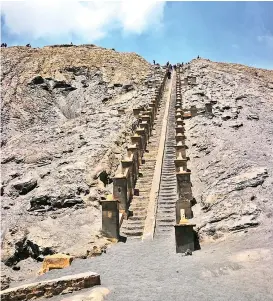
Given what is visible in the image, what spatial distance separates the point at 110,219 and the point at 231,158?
6.48m

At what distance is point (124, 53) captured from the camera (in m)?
56.8

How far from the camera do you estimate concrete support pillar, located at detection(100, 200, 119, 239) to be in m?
15.2

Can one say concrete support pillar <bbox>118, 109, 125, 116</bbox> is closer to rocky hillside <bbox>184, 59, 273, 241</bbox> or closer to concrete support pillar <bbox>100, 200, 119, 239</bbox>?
rocky hillside <bbox>184, 59, 273, 241</bbox>

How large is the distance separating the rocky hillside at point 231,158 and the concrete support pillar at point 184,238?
0.63 metres

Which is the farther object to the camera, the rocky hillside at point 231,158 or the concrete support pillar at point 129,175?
the concrete support pillar at point 129,175

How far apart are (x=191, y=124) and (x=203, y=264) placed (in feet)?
63.1

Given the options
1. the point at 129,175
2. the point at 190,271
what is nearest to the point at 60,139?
the point at 129,175

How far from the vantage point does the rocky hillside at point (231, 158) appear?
43.6 feet

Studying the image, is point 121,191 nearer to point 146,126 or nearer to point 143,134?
point 143,134

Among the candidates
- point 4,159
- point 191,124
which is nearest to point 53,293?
point 4,159

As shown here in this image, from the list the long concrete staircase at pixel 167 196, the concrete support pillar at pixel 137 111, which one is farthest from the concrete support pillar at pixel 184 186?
the concrete support pillar at pixel 137 111

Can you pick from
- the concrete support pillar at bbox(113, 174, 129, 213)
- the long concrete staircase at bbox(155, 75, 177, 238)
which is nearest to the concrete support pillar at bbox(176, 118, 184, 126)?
the long concrete staircase at bbox(155, 75, 177, 238)

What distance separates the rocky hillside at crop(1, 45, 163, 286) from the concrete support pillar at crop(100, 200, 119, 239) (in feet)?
1.39

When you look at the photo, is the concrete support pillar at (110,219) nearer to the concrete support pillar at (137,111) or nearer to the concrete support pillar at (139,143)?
the concrete support pillar at (139,143)
